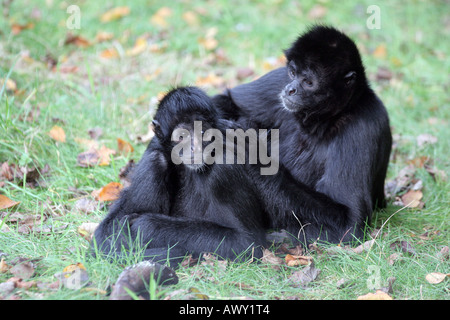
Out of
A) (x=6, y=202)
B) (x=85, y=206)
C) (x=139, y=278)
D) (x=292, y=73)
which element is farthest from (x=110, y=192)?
(x=292, y=73)

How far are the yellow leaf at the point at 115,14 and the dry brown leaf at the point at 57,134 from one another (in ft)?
11.8

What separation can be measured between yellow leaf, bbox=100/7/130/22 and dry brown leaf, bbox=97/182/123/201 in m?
4.52

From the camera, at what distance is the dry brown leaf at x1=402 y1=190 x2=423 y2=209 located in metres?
5.25

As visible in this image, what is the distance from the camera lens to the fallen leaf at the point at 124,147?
565 centimetres

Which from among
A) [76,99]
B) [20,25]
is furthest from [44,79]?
[20,25]

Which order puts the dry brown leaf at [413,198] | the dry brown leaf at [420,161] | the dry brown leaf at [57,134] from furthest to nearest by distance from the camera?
the dry brown leaf at [420,161]
the dry brown leaf at [57,134]
the dry brown leaf at [413,198]

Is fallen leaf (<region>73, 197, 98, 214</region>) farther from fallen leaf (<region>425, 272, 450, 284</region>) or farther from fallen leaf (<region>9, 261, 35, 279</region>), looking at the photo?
fallen leaf (<region>425, 272, 450, 284</region>)

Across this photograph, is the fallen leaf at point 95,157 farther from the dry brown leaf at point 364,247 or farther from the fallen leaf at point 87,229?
the dry brown leaf at point 364,247

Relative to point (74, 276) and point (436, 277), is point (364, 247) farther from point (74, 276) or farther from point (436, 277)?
point (74, 276)

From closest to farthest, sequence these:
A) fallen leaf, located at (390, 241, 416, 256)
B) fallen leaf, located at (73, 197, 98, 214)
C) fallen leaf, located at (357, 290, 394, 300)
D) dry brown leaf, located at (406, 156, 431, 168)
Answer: fallen leaf, located at (357, 290, 394, 300), fallen leaf, located at (390, 241, 416, 256), fallen leaf, located at (73, 197, 98, 214), dry brown leaf, located at (406, 156, 431, 168)

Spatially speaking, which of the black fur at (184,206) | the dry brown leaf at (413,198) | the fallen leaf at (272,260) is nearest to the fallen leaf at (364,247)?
the fallen leaf at (272,260)

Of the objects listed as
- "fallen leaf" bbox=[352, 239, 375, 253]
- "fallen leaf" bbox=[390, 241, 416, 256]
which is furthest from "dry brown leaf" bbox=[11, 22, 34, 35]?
"fallen leaf" bbox=[390, 241, 416, 256]

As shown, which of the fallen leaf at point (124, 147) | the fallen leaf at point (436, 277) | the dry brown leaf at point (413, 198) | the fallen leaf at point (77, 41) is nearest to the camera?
Answer: the fallen leaf at point (436, 277)
